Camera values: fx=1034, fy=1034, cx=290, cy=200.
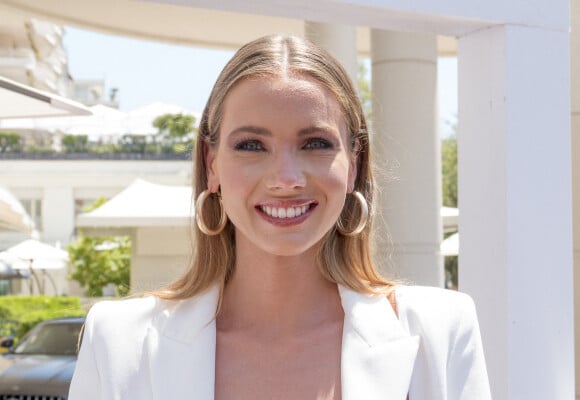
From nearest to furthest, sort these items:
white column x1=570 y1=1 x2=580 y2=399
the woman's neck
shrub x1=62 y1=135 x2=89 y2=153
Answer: the woman's neck, white column x1=570 y1=1 x2=580 y2=399, shrub x1=62 y1=135 x2=89 y2=153

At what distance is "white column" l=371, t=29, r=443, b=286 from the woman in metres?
6.38

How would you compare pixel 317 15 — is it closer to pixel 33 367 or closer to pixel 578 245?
pixel 578 245

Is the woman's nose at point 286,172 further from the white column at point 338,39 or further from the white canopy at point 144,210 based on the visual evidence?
the white canopy at point 144,210

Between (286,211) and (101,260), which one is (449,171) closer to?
(101,260)

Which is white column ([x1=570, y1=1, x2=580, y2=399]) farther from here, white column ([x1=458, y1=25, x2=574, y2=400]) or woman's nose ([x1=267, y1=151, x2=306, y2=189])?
woman's nose ([x1=267, y1=151, x2=306, y2=189])

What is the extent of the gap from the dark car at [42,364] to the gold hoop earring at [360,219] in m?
6.56

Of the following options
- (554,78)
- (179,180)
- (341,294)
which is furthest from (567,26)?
(179,180)

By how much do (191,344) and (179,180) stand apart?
145 ft

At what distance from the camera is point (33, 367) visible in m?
9.29

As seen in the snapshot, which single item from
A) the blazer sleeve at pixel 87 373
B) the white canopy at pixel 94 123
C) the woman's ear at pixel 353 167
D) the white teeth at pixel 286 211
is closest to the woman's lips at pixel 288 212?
the white teeth at pixel 286 211

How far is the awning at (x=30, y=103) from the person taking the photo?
6.79 metres

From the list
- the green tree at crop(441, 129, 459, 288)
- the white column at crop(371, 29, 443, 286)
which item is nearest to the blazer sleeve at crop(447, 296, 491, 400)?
the white column at crop(371, 29, 443, 286)

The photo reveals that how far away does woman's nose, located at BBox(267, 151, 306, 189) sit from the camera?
6.54 feet

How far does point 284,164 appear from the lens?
200 cm
